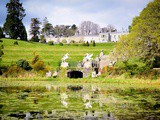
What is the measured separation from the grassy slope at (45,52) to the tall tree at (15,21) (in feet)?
36.0

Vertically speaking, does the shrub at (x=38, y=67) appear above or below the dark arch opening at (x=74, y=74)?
above

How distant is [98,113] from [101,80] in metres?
23.2

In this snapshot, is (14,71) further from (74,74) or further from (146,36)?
(146,36)

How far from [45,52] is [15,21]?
21.1 m

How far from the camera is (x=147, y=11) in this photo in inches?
1658

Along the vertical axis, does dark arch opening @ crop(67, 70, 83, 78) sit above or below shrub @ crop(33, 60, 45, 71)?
below

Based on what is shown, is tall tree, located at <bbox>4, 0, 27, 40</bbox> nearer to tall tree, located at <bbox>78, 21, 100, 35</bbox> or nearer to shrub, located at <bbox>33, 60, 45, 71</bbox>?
shrub, located at <bbox>33, 60, 45, 71</bbox>

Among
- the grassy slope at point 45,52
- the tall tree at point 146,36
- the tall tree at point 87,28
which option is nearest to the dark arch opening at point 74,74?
the tall tree at point 146,36

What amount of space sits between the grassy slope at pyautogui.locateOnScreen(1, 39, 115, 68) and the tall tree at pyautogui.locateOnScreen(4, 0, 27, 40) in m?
11.0

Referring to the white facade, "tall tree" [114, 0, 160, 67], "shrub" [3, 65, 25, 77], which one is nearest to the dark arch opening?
"shrub" [3, 65, 25, 77]

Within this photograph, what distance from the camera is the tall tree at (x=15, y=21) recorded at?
82.8 meters

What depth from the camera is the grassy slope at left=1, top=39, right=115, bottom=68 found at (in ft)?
195

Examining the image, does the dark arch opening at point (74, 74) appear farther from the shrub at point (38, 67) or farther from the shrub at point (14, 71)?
the shrub at point (14, 71)

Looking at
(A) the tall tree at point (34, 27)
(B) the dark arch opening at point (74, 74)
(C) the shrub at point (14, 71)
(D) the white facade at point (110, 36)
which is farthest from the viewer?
(D) the white facade at point (110, 36)
